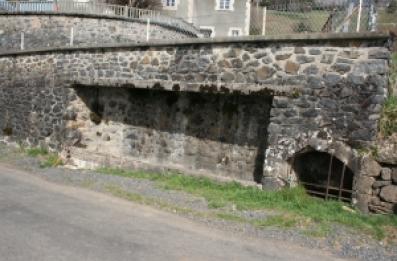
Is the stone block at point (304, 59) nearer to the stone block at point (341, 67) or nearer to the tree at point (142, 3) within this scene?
the stone block at point (341, 67)

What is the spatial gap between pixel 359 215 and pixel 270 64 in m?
3.43

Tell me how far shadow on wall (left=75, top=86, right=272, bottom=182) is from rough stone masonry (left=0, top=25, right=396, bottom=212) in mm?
27

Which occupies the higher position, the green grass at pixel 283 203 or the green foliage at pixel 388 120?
the green foliage at pixel 388 120

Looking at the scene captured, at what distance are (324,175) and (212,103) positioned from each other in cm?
334

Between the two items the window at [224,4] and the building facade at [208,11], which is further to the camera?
the window at [224,4]

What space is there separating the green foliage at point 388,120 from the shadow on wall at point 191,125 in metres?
2.53

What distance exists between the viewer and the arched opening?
8.80m

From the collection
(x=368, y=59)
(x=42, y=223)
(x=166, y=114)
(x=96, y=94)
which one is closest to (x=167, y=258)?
(x=42, y=223)

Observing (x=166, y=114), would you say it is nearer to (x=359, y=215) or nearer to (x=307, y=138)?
(x=307, y=138)

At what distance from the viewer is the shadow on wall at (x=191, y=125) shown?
10516mm

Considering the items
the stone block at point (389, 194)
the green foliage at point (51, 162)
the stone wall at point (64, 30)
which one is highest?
the stone wall at point (64, 30)

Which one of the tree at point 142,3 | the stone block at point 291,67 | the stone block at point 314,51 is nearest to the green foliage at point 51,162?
the stone block at point 291,67

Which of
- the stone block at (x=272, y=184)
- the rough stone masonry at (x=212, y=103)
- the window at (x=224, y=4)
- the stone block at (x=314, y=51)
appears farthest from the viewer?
the window at (x=224, y=4)

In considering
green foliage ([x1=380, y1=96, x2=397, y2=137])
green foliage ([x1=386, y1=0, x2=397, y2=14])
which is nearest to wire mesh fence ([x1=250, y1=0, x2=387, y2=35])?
green foliage ([x1=386, y1=0, x2=397, y2=14])
